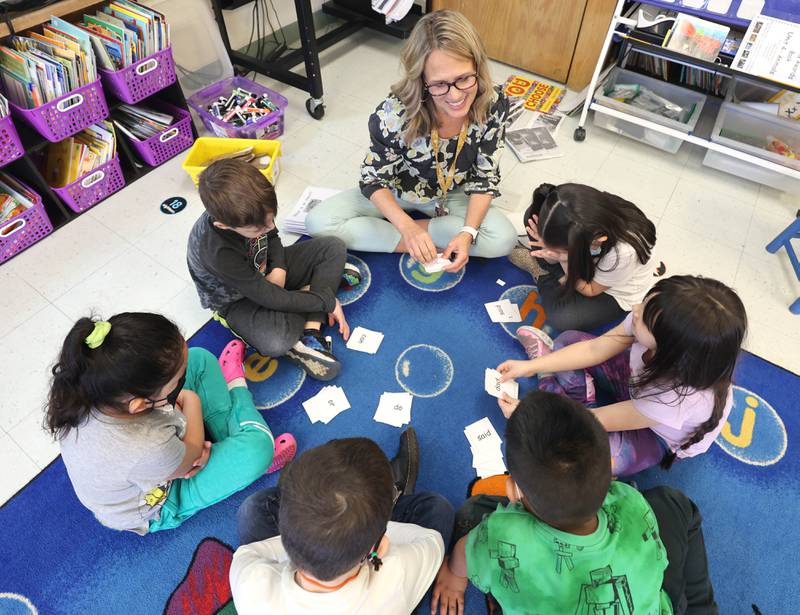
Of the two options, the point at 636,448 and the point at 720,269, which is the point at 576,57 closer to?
the point at 720,269

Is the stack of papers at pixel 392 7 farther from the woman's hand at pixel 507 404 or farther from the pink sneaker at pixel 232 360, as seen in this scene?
the woman's hand at pixel 507 404

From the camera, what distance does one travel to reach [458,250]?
188 centimetres

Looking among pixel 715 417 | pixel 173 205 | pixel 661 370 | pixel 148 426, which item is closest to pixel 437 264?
pixel 661 370

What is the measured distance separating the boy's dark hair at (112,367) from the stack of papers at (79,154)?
150cm

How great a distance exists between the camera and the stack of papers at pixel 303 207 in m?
2.21

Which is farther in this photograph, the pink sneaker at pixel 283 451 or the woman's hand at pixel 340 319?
the woman's hand at pixel 340 319

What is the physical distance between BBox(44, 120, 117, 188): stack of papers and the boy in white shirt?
1.92 metres

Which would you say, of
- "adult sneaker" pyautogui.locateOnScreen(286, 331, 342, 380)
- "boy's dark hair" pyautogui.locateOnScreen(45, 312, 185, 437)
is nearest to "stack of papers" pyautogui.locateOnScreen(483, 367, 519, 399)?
"adult sneaker" pyautogui.locateOnScreen(286, 331, 342, 380)

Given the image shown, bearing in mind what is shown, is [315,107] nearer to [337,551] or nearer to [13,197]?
[13,197]

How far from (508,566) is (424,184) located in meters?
1.46

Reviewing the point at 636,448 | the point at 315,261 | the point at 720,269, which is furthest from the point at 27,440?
the point at 720,269

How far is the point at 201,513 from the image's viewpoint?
1.48 m

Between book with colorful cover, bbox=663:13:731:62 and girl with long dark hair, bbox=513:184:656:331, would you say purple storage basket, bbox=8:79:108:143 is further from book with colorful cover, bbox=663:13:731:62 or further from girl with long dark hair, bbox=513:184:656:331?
book with colorful cover, bbox=663:13:731:62

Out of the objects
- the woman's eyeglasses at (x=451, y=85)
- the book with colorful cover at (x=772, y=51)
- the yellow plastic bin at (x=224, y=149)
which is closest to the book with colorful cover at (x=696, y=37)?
the book with colorful cover at (x=772, y=51)
